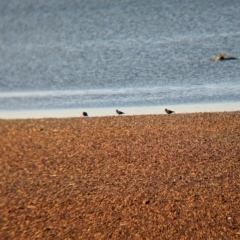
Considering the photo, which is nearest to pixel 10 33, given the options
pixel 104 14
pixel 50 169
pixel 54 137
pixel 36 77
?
pixel 104 14

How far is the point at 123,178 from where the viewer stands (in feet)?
19.5

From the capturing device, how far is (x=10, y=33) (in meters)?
13.9

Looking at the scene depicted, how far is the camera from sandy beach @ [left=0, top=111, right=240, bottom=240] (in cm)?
505

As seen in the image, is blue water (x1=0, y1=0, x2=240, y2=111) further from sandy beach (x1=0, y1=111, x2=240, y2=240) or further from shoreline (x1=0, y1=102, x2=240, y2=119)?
sandy beach (x1=0, y1=111, x2=240, y2=240)

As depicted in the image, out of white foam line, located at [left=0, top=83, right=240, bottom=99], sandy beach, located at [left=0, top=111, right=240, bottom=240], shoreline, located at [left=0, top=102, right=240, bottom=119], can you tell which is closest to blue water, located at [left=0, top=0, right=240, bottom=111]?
white foam line, located at [left=0, top=83, right=240, bottom=99]

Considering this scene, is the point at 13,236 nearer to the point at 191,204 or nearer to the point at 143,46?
the point at 191,204

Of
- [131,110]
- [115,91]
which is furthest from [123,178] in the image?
[115,91]

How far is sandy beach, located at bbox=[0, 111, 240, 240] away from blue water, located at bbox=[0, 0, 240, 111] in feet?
4.24

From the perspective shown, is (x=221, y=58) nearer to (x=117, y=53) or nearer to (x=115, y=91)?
(x=115, y=91)

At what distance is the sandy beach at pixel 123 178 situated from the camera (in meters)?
5.05

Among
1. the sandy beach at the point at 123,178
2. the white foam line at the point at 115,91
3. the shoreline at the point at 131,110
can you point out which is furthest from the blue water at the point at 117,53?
the sandy beach at the point at 123,178

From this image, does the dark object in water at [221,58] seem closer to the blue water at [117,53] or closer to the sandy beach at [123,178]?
the blue water at [117,53]

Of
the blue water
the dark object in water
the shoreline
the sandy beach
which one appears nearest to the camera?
the sandy beach

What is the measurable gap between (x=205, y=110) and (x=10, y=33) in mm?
7028
